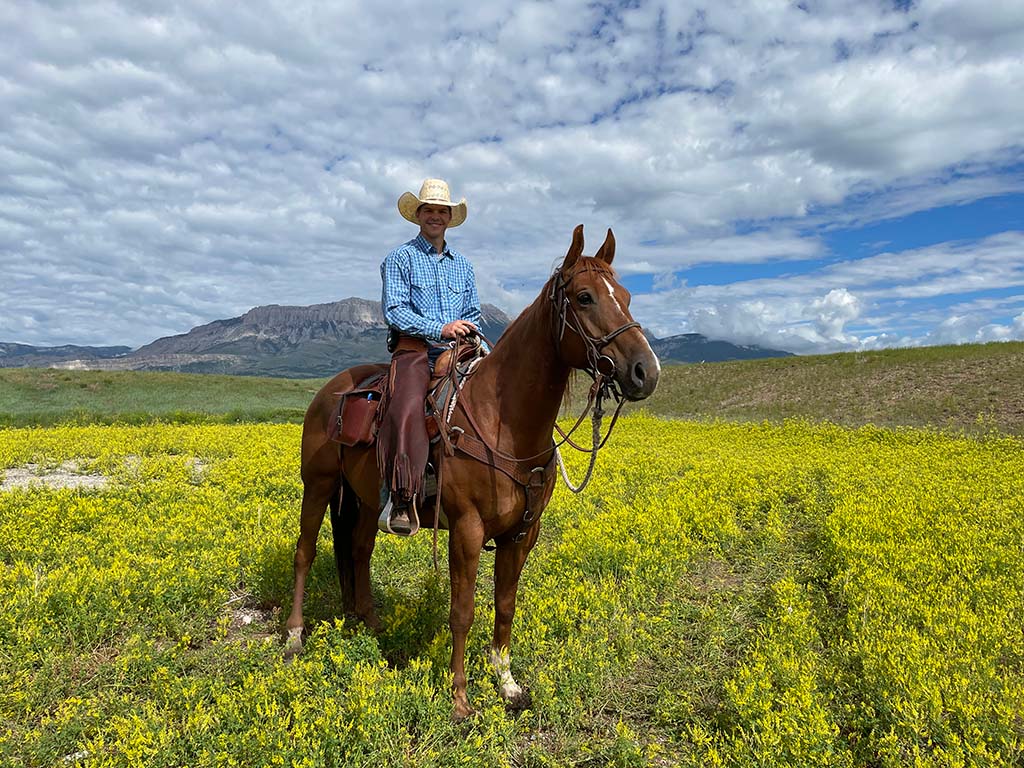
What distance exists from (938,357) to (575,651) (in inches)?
1635

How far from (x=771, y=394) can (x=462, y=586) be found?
1556 inches

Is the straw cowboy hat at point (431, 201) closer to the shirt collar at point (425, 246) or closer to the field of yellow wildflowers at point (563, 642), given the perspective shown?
the shirt collar at point (425, 246)

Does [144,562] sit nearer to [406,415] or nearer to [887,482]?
[406,415]

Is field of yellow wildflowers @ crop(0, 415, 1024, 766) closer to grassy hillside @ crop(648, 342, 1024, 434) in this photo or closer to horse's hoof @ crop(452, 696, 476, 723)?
horse's hoof @ crop(452, 696, 476, 723)

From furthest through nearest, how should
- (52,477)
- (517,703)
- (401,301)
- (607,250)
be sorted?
(52,477) < (401,301) < (517,703) < (607,250)

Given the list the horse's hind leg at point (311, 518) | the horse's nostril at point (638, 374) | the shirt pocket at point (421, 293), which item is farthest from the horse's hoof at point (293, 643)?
the horse's nostril at point (638, 374)

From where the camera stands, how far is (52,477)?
12.7 meters

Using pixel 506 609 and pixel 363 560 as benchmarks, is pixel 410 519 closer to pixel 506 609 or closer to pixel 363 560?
pixel 506 609

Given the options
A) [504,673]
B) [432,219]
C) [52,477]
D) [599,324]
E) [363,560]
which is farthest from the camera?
[52,477]

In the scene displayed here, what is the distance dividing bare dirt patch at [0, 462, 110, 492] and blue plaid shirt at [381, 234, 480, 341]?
401 inches

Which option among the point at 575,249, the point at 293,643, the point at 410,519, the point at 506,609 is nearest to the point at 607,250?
the point at 575,249

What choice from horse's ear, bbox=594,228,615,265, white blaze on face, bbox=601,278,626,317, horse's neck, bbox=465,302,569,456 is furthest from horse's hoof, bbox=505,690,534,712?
horse's ear, bbox=594,228,615,265

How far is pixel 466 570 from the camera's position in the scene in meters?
4.26

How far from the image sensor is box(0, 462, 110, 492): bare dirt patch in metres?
11.6
